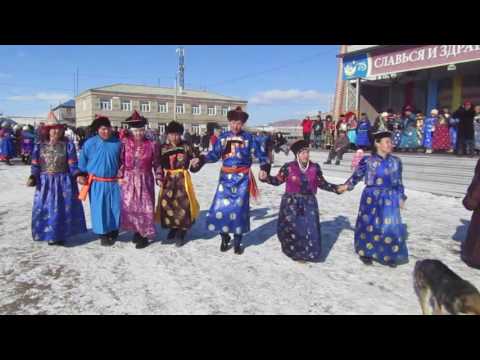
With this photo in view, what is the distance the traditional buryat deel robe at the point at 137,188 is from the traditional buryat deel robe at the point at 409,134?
1047cm

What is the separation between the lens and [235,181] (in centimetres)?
434

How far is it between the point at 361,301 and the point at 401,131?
10982 mm

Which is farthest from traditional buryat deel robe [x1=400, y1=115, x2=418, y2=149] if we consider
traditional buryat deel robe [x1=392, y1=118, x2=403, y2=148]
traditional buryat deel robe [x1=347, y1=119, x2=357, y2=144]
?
traditional buryat deel robe [x1=347, y1=119, x2=357, y2=144]

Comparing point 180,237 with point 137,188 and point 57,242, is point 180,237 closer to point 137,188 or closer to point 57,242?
point 137,188

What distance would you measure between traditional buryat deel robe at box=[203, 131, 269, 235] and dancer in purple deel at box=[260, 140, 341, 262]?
1.51 feet

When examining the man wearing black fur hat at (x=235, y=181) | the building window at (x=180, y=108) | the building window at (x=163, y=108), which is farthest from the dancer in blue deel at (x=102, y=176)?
the building window at (x=180, y=108)

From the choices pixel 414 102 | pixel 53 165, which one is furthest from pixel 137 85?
pixel 53 165

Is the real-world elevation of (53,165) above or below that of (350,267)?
above

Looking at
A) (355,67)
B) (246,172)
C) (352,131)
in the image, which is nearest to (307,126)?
(355,67)

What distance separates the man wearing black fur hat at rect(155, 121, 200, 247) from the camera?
15.1 ft

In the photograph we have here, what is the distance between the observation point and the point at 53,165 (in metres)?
4.45

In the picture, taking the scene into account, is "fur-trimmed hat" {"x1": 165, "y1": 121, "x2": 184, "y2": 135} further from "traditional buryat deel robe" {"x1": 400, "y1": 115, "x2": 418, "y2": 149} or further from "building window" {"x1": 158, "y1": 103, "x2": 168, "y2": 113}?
"building window" {"x1": 158, "y1": 103, "x2": 168, "y2": 113}

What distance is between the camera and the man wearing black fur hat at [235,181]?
14.2ft
